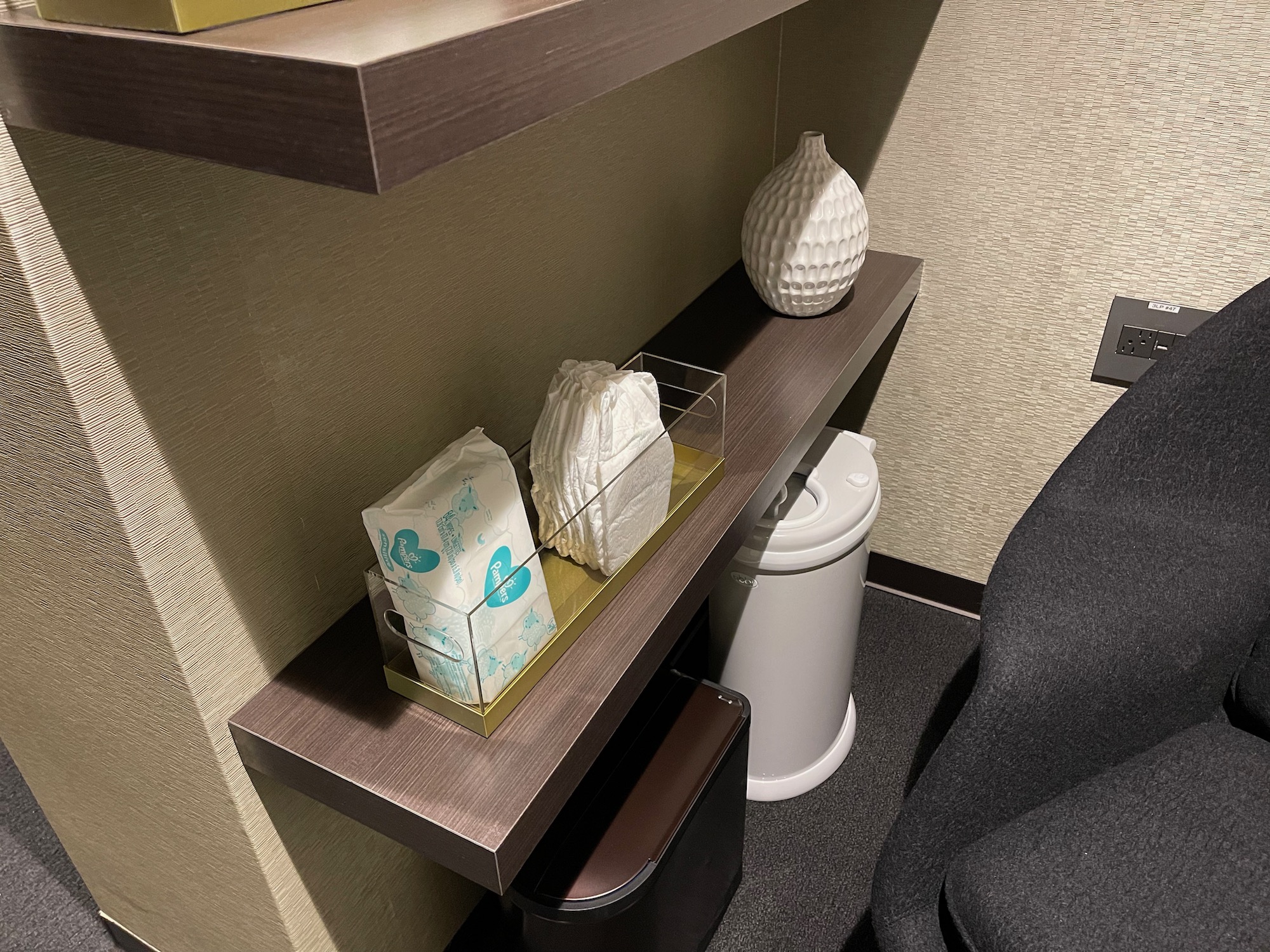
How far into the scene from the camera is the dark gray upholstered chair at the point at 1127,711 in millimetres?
838

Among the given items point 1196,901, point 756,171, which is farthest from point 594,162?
point 1196,901

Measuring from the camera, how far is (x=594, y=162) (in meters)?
1.05

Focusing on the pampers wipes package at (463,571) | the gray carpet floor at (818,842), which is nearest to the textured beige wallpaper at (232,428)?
the pampers wipes package at (463,571)

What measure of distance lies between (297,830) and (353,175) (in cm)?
68

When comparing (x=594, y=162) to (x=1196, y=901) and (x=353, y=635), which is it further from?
(x=1196, y=901)

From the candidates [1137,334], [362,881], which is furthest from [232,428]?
[1137,334]

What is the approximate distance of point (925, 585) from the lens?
1.76 metres

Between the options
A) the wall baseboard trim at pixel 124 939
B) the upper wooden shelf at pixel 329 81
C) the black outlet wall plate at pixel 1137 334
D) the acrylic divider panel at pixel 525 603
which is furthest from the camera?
the black outlet wall plate at pixel 1137 334

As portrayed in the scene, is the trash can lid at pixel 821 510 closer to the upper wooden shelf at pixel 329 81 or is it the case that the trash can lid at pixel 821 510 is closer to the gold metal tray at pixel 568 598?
the gold metal tray at pixel 568 598

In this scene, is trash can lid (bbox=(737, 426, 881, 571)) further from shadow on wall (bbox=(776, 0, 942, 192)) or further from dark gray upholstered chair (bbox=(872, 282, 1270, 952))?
shadow on wall (bbox=(776, 0, 942, 192))

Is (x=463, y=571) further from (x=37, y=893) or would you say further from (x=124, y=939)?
(x=37, y=893)

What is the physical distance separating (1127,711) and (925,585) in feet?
2.73

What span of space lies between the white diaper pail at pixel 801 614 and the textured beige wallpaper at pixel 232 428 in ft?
1.18

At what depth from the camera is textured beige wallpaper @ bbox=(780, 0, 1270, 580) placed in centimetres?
121
